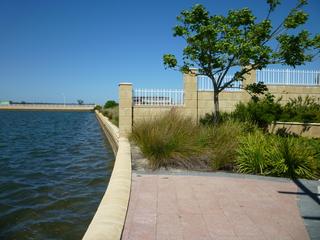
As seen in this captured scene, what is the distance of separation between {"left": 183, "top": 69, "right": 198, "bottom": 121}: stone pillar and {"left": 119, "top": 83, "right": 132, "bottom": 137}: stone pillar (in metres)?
2.65

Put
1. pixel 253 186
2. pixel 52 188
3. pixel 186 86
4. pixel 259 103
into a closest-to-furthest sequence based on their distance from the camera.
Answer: pixel 253 186 → pixel 52 188 → pixel 259 103 → pixel 186 86

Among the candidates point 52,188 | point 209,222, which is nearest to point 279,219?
point 209,222

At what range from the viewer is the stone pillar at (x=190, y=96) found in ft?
49.1

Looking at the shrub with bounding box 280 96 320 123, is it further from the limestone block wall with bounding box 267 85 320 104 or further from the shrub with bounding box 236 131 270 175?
the shrub with bounding box 236 131 270 175

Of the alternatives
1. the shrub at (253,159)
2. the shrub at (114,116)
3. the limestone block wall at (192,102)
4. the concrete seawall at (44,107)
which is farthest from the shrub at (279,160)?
the concrete seawall at (44,107)

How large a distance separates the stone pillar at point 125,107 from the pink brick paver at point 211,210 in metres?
7.67

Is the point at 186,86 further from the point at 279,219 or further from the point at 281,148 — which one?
the point at 279,219

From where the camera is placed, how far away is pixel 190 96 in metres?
15.0

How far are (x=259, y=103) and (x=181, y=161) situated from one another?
687cm

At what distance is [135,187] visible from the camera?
19.6 feet

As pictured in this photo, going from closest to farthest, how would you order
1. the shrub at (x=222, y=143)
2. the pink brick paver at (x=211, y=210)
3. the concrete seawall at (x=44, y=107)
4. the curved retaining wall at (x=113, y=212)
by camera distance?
the curved retaining wall at (x=113, y=212), the pink brick paver at (x=211, y=210), the shrub at (x=222, y=143), the concrete seawall at (x=44, y=107)

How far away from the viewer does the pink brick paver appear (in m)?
4.00

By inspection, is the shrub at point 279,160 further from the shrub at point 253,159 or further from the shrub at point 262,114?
the shrub at point 262,114

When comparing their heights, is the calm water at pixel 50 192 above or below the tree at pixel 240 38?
below
